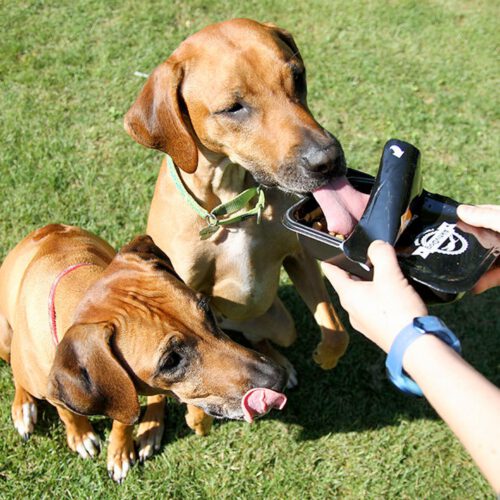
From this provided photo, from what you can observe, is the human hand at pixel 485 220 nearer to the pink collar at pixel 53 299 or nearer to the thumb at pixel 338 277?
the thumb at pixel 338 277

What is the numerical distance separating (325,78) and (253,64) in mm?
4213

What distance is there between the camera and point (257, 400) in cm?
350

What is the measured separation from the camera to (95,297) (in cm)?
355

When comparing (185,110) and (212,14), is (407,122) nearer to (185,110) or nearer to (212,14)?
(212,14)

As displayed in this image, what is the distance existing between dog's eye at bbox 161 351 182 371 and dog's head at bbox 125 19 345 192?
4.00 ft

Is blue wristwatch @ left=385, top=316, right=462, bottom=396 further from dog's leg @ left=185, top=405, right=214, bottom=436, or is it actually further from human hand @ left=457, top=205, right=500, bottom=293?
dog's leg @ left=185, top=405, right=214, bottom=436

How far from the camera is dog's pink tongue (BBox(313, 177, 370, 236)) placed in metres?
3.36

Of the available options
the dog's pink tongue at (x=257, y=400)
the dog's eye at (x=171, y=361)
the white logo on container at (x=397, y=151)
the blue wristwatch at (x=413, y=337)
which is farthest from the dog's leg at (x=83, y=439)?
the white logo on container at (x=397, y=151)

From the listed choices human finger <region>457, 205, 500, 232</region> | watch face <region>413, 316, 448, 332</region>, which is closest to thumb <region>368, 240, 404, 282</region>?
watch face <region>413, 316, 448, 332</region>

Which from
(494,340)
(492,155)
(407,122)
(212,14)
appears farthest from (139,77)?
(494,340)

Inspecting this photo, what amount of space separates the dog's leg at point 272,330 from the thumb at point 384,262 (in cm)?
223

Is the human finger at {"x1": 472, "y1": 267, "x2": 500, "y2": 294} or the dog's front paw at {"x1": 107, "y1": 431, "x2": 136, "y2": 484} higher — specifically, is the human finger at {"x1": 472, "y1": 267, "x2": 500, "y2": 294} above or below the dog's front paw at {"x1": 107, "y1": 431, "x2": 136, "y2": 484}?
above

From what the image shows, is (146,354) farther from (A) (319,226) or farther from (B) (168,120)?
(B) (168,120)

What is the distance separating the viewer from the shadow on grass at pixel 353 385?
502 cm
